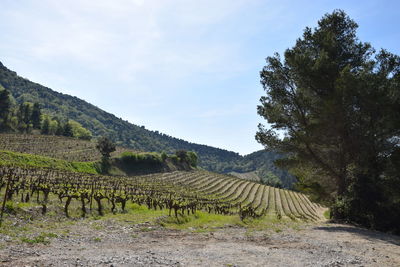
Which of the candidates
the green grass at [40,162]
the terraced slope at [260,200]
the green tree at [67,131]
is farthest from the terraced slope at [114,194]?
the green tree at [67,131]

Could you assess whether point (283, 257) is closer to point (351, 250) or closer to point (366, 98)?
point (351, 250)

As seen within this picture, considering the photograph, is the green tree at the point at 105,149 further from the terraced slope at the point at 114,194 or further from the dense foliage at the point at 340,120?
the dense foliage at the point at 340,120

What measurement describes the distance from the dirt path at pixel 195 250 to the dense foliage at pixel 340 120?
8011 mm

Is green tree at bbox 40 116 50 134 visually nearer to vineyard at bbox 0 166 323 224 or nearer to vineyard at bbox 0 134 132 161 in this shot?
vineyard at bbox 0 134 132 161

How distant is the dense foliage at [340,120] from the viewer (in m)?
23.1

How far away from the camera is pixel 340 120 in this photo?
77.4 feet

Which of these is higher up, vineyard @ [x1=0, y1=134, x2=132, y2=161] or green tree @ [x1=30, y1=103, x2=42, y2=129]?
green tree @ [x1=30, y1=103, x2=42, y2=129]

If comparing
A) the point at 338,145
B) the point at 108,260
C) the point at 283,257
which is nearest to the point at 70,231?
the point at 108,260

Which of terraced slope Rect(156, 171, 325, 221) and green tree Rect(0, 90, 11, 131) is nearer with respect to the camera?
→ terraced slope Rect(156, 171, 325, 221)

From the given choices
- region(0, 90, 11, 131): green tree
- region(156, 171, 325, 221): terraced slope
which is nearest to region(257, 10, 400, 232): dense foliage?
region(156, 171, 325, 221): terraced slope

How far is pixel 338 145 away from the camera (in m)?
25.5

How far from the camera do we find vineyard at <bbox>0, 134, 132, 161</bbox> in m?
85.4

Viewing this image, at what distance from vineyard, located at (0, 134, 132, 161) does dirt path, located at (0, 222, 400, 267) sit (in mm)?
78351

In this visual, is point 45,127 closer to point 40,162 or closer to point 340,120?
point 40,162
